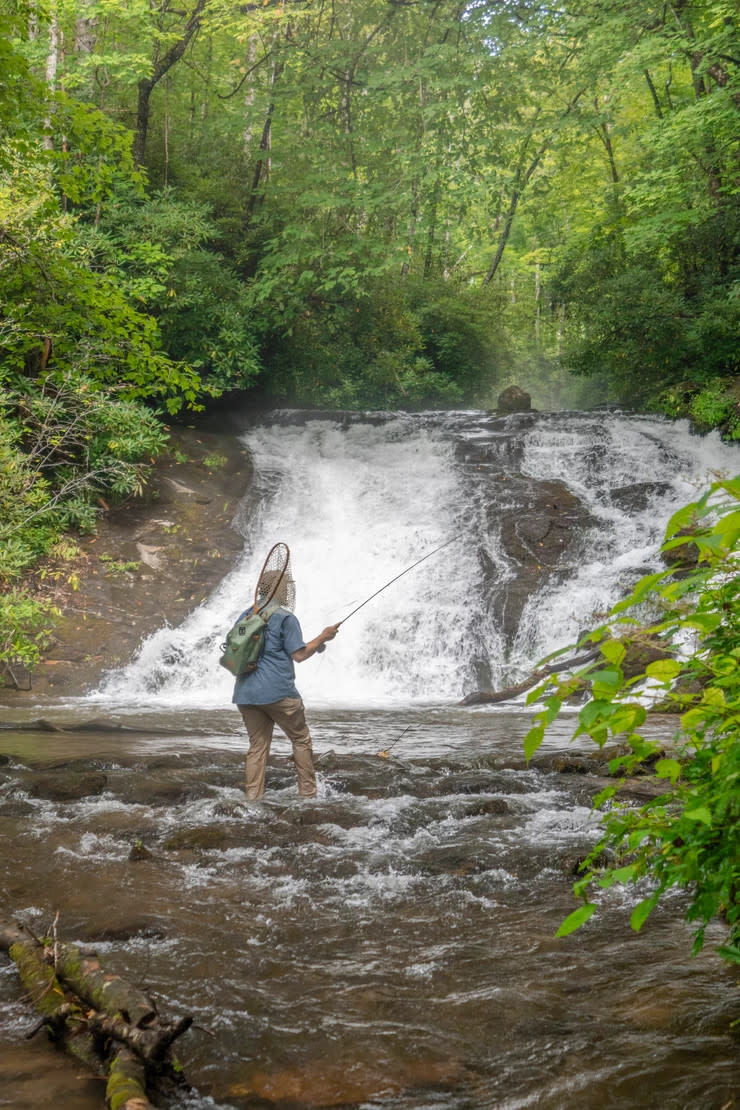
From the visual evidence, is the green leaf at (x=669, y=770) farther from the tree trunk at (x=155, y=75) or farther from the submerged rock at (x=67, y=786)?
the tree trunk at (x=155, y=75)

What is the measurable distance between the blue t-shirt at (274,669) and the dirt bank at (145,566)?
Result: 268 inches

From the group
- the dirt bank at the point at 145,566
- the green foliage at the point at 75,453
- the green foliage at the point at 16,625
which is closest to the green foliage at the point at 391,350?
the dirt bank at the point at 145,566

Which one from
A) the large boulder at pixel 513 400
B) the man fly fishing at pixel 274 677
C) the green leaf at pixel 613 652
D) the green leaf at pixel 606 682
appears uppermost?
the large boulder at pixel 513 400

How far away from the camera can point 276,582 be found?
22.5 ft

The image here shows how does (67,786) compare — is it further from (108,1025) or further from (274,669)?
(108,1025)

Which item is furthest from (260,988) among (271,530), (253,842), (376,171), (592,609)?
(376,171)

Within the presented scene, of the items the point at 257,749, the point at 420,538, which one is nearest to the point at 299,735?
the point at 257,749

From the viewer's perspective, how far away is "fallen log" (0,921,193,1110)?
2672 mm

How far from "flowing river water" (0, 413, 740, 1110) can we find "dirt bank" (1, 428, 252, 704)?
667 mm

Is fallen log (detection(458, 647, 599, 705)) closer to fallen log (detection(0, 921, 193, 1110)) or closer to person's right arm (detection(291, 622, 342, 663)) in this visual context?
person's right arm (detection(291, 622, 342, 663))

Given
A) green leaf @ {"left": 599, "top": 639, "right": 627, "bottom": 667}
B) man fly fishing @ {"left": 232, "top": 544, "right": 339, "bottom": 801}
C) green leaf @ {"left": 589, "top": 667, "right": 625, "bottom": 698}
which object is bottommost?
man fly fishing @ {"left": 232, "top": 544, "right": 339, "bottom": 801}

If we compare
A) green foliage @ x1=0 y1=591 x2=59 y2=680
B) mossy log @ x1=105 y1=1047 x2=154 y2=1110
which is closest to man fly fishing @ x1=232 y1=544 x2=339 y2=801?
mossy log @ x1=105 y1=1047 x2=154 y2=1110

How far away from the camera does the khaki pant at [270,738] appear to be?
685 cm

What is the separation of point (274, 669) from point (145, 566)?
10.2 meters
